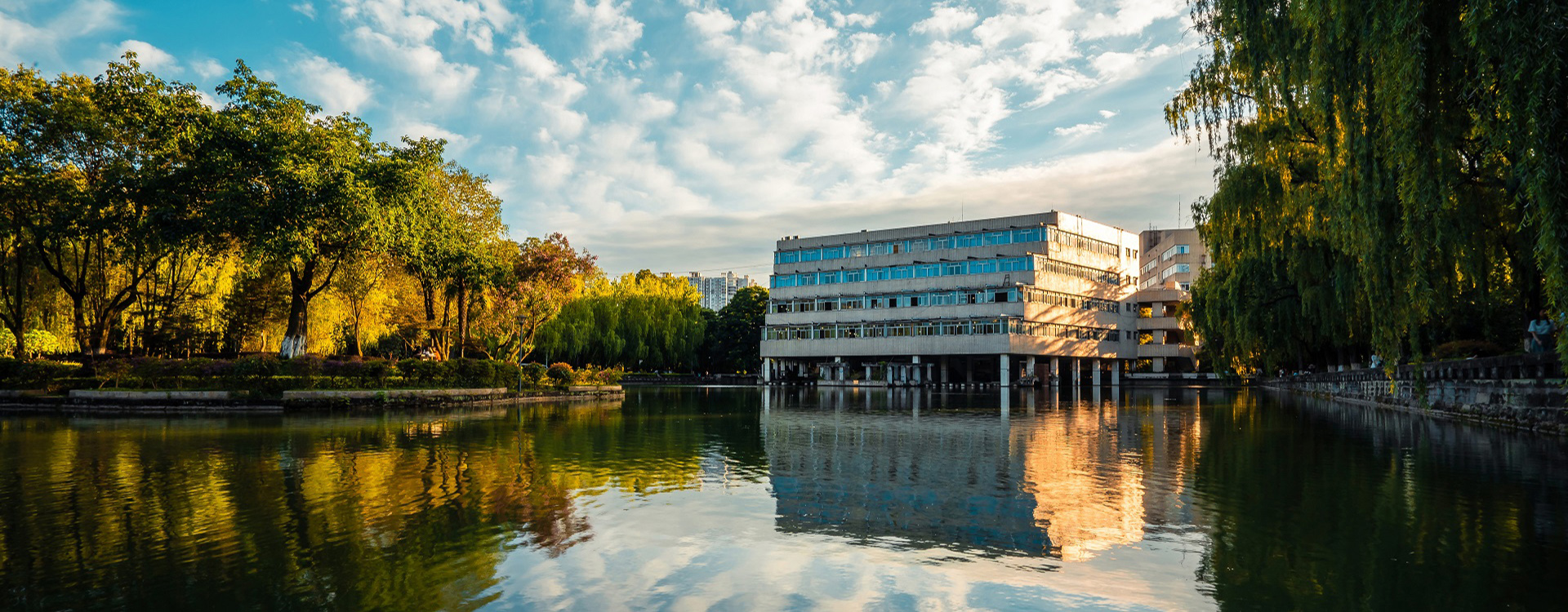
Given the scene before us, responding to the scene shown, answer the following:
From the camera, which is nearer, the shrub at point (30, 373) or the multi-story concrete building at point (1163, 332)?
the shrub at point (30, 373)

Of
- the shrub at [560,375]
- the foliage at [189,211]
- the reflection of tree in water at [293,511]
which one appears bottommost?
the reflection of tree in water at [293,511]

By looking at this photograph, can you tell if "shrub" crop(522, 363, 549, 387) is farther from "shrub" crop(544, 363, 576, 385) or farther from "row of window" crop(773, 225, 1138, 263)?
"row of window" crop(773, 225, 1138, 263)

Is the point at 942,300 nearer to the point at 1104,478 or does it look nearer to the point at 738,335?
the point at 738,335

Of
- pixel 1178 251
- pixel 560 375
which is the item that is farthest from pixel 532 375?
pixel 1178 251

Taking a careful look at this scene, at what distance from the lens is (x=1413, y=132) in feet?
35.6

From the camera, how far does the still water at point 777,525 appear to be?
6.52 meters

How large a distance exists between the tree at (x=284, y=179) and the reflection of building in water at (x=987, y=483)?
17.9 meters

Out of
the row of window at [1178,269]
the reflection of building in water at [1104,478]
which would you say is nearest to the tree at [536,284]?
the reflection of building in water at [1104,478]

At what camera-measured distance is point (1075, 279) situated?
81312 millimetres

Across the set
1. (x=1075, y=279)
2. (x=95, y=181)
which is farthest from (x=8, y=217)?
(x=1075, y=279)

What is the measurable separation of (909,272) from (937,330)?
21.3 feet

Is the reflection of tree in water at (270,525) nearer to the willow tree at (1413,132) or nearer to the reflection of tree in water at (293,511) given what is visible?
the reflection of tree in water at (293,511)

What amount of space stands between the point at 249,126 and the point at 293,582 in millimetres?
28690

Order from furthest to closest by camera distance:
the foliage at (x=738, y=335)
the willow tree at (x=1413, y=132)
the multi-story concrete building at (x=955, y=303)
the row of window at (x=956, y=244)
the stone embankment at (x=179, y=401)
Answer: the foliage at (x=738, y=335)
the row of window at (x=956, y=244)
the multi-story concrete building at (x=955, y=303)
the stone embankment at (x=179, y=401)
the willow tree at (x=1413, y=132)
